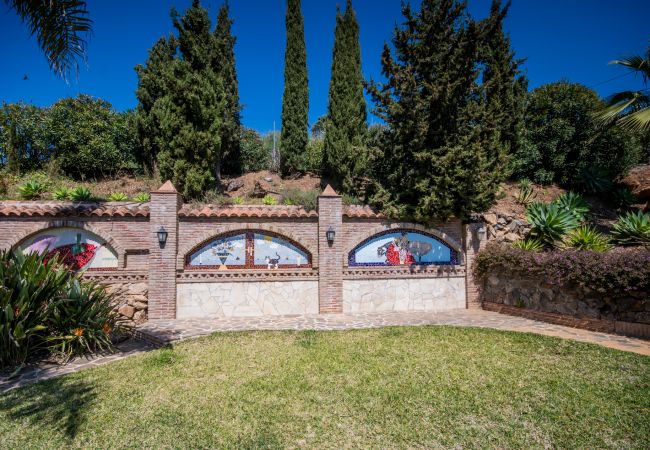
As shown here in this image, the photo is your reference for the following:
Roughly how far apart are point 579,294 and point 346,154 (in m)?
11.0

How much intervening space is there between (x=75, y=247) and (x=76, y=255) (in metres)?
0.22

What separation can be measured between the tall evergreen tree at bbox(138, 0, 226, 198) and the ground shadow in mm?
8666

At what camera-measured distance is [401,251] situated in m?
10.2

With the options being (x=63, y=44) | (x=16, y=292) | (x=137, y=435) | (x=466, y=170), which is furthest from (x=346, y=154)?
(x=137, y=435)

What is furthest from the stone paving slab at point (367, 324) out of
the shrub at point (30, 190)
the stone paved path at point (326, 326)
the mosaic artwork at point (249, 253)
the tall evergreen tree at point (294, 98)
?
the tall evergreen tree at point (294, 98)

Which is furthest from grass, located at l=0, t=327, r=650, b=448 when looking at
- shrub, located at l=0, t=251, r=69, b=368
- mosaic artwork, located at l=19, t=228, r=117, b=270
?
mosaic artwork, located at l=19, t=228, r=117, b=270

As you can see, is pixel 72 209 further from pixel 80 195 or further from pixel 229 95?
pixel 229 95

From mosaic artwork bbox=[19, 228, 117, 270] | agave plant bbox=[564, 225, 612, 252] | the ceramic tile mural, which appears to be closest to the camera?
agave plant bbox=[564, 225, 612, 252]

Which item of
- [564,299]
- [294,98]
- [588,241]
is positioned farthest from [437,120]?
[294,98]

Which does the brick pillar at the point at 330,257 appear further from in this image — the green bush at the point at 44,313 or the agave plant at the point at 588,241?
the agave plant at the point at 588,241

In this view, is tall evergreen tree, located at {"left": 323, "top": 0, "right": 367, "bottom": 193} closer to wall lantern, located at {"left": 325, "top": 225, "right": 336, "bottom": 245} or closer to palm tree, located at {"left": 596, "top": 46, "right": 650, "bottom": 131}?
wall lantern, located at {"left": 325, "top": 225, "right": 336, "bottom": 245}

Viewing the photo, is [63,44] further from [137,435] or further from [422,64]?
[422,64]

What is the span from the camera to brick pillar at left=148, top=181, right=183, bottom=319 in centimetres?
888

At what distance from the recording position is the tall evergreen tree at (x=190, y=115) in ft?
41.0
